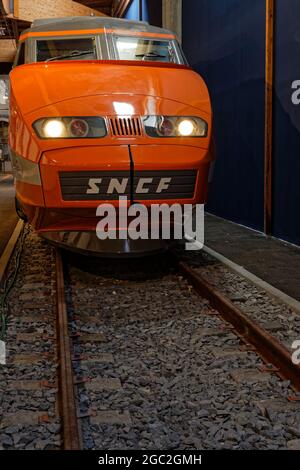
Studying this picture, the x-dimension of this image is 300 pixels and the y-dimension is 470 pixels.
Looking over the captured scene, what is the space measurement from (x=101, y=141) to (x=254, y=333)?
6.61 feet

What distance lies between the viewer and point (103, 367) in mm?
3617

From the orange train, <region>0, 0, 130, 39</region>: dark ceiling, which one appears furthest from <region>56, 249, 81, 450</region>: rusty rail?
<region>0, 0, 130, 39</region>: dark ceiling

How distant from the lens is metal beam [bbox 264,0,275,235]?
7680mm

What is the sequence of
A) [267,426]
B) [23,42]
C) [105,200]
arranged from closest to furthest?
1. [267,426]
2. [105,200]
3. [23,42]

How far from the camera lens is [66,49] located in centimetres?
639

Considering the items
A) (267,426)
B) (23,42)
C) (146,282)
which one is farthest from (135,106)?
(267,426)

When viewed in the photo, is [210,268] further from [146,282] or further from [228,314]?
[228,314]

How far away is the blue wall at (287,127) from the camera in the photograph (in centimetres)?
714

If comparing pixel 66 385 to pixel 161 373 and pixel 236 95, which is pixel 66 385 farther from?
pixel 236 95

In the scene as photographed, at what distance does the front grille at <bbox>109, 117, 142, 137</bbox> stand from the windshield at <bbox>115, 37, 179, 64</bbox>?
5.07ft

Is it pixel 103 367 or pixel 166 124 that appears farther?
pixel 166 124

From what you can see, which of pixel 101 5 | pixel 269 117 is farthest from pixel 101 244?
pixel 101 5

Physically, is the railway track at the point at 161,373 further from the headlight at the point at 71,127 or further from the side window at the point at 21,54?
the side window at the point at 21,54
